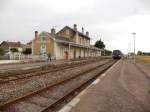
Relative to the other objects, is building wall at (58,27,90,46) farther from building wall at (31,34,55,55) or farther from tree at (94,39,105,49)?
tree at (94,39,105,49)

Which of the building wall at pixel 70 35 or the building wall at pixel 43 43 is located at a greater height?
the building wall at pixel 70 35

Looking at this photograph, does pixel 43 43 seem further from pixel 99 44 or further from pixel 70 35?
pixel 99 44

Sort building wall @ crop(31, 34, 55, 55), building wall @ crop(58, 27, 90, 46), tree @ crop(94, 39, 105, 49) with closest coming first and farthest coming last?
building wall @ crop(31, 34, 55, 55)
building wall @ crop(58, 27, 90, 46)
tree @ crop(94, 39, 105, 49)

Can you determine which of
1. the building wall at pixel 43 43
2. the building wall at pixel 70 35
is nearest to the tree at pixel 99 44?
the building wall at pixel 70 35

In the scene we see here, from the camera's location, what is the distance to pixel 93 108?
8242mm

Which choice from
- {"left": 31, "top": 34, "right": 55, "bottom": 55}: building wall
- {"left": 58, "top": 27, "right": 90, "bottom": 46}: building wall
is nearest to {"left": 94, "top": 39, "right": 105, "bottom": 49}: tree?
{"left": 58, "top": 27, "right": 90, "bottom": 46}: building wall

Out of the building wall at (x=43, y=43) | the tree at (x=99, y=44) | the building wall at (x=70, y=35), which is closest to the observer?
the building wall at (x=43, y=43)

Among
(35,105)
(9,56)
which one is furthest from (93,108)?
(9,56)

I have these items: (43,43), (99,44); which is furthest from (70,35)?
(99,44)

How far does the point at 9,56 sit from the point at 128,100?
41029 millimetres

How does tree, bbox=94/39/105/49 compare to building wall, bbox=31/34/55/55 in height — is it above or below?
above

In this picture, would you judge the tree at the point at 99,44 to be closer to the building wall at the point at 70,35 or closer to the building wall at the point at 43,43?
the building wall at the point at 70,35

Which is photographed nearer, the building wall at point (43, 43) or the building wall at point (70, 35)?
the building wall at point (43, 43)

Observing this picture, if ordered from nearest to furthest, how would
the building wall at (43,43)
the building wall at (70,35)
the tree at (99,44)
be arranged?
the building wall at (43,43) < the building wall at (70,35) < the tree at (99,44)
